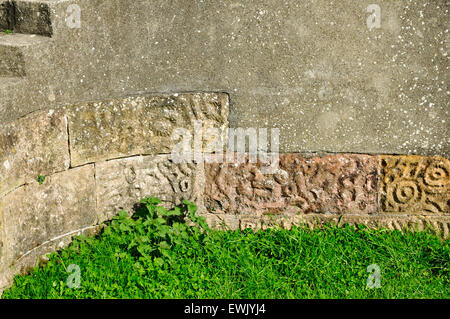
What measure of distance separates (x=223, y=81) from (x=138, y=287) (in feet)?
4.22

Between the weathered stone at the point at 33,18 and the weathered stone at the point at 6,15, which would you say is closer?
the weathered stone at the point at 33,18

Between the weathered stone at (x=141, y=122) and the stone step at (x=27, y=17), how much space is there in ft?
1.63

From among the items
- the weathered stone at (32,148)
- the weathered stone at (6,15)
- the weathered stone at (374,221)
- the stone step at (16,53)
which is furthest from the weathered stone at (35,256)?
the weathered stone at (6,15)

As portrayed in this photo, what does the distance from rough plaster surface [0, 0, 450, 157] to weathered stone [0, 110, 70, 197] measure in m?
0.19

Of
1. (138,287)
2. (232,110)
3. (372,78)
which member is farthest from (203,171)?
(372,78)

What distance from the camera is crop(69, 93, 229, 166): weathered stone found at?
11.2ft

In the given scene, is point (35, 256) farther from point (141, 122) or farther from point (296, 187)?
point (296, 187)

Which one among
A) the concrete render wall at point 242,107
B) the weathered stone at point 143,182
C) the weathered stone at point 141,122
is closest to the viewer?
the concrete render wall at point 242,107

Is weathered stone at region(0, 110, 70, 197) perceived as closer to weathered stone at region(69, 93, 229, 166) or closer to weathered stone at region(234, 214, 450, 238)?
weathered stone at region(69, 93, 229, 166)

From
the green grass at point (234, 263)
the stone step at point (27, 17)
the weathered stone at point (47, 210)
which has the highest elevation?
the stone step at point (27, 17)

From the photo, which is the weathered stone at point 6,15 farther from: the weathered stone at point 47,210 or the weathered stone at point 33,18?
the weathered stone at point 47,210

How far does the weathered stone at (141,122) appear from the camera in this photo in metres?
3.40

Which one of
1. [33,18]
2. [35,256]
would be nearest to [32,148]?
[35,256]
